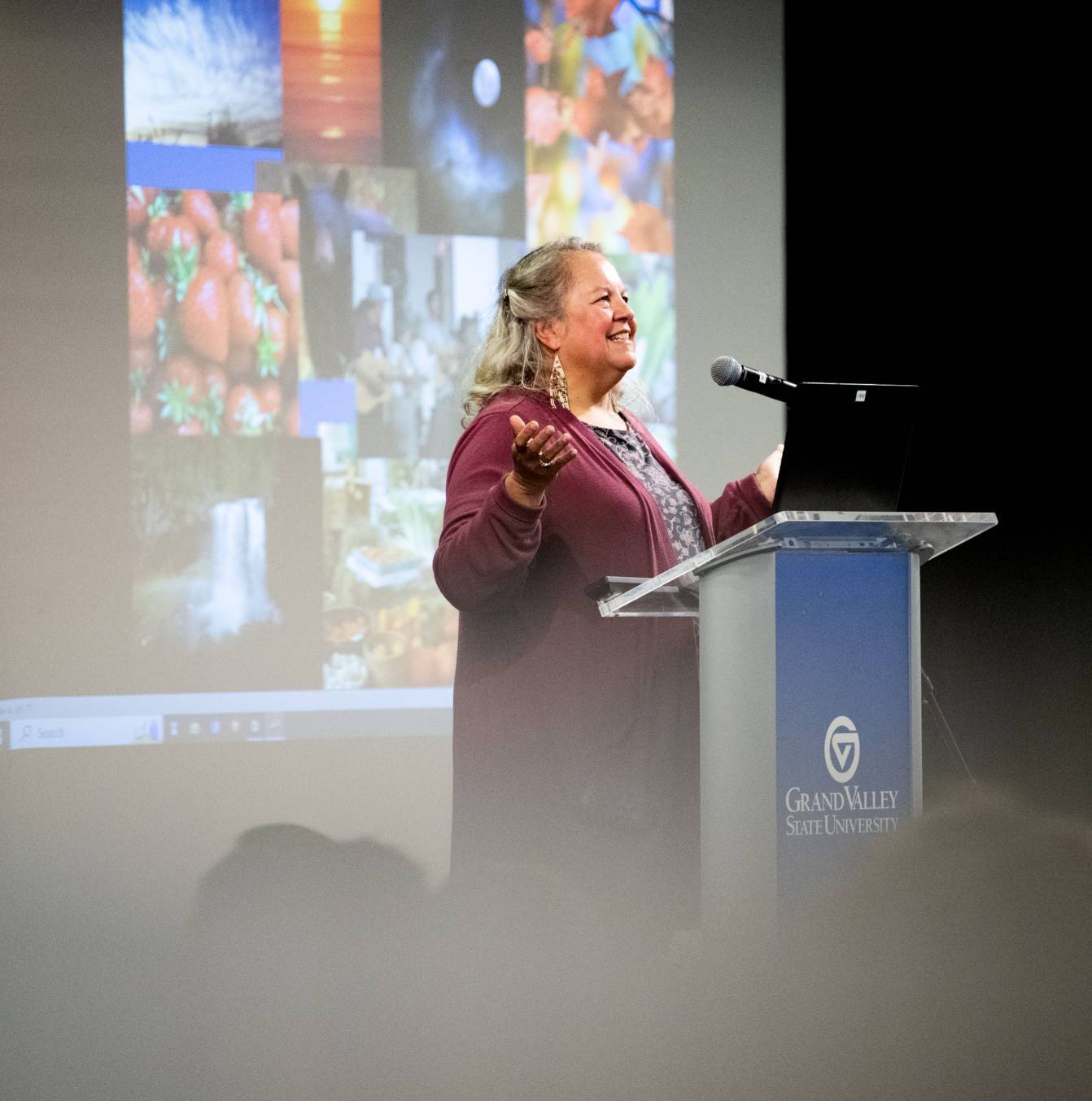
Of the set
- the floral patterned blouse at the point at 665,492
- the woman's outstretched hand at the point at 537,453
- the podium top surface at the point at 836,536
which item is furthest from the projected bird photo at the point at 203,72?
the podium top surface at the point at 836,536

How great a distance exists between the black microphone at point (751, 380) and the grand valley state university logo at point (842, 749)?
387 millimetres

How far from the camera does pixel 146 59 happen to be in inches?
Result: 123

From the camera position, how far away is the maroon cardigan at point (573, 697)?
1815 millimetres

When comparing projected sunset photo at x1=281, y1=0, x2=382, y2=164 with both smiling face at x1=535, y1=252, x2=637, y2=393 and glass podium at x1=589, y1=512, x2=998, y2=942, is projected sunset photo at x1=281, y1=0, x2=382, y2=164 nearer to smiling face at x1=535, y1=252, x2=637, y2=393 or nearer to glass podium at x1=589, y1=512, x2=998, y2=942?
smiling face at x1=535, y1=252, x2=637, y2=393

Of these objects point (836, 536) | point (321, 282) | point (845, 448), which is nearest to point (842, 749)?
point (836, 536)

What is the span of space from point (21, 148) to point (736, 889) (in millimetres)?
2596

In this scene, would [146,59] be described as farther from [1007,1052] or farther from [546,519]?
[1007,1052]

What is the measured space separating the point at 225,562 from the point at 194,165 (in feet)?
3.26

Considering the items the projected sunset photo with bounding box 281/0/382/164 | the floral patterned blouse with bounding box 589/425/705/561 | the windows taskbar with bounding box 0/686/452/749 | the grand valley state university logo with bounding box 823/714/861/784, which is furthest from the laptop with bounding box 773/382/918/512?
the projected sunset photo with bounding box 281/0/382/164

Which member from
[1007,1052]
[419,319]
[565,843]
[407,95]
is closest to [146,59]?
[407,95]

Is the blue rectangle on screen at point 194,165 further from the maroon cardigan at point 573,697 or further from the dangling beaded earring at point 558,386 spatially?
the maroon cardigan at point 573,697

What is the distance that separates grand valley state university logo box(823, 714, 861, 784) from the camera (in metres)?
1.36

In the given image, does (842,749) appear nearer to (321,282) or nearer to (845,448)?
(845,448)

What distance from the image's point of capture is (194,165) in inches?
124
